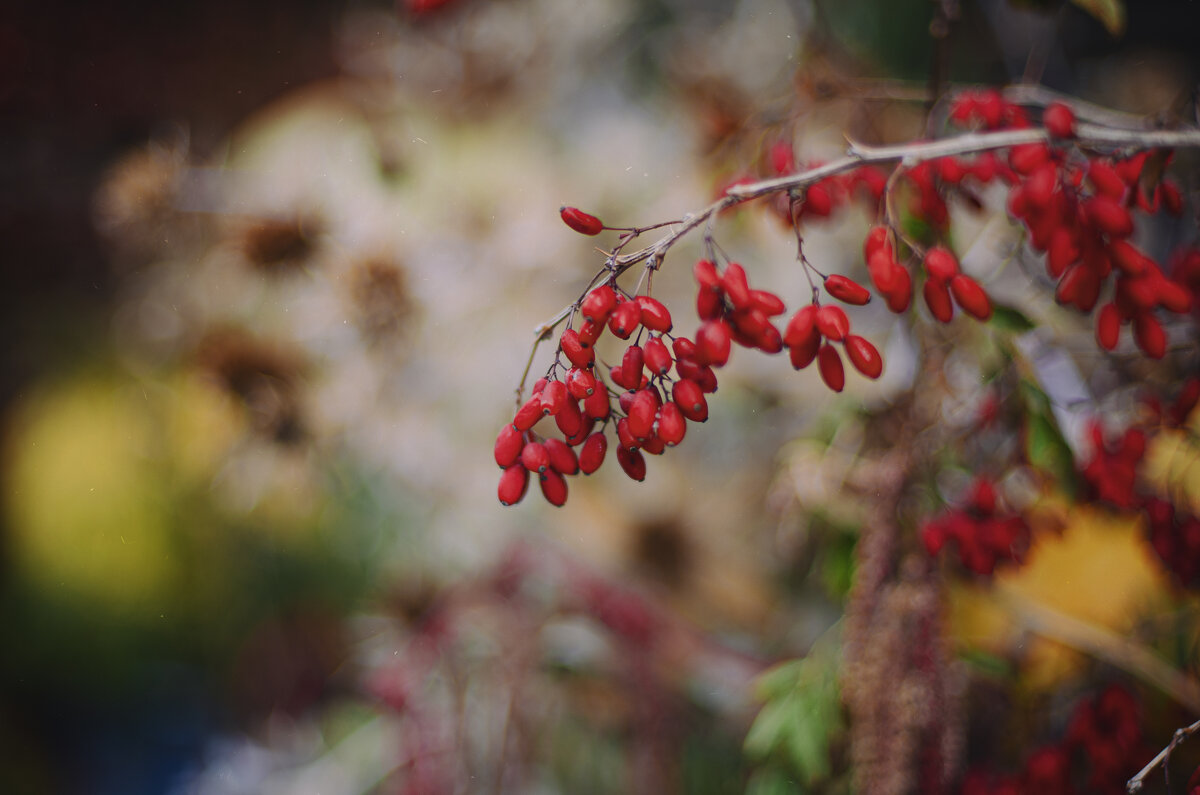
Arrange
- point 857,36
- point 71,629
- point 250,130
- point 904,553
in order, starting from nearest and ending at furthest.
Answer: point 904,553 → point 857,36 → point 250,130 → point 71,629

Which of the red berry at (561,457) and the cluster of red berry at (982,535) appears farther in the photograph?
the cluster of red berry at (982,535)

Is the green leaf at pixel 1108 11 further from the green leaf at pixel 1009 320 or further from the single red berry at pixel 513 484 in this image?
the single red berry at pixel 513 484

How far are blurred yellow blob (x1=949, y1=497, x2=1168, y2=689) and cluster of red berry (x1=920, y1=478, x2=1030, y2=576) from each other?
0.38 ft

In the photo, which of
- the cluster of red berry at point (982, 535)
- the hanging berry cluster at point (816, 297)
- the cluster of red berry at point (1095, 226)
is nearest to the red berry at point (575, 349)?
the hanging berry cluster at point (816, 297)

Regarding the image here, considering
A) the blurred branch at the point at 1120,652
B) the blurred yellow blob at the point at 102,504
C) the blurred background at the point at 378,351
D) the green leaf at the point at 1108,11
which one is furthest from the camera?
the blurred yellow blob at the point at 102,504

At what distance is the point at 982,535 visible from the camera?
1.60 feet

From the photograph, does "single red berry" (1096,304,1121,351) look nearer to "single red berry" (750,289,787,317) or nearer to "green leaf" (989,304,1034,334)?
"green leaf" (989,304,1034,334)

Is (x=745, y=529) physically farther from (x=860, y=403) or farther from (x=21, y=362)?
(x=21, y=362)

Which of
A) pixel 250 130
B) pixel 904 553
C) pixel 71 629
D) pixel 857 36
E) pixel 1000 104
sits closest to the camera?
pixel 1000 104

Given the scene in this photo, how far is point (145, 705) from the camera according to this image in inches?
48.9

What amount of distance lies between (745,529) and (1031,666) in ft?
1.44

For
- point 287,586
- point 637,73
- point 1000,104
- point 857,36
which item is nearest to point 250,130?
point 637,73

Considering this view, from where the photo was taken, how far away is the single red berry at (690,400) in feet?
1.02

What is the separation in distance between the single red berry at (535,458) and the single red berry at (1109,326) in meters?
0.29
